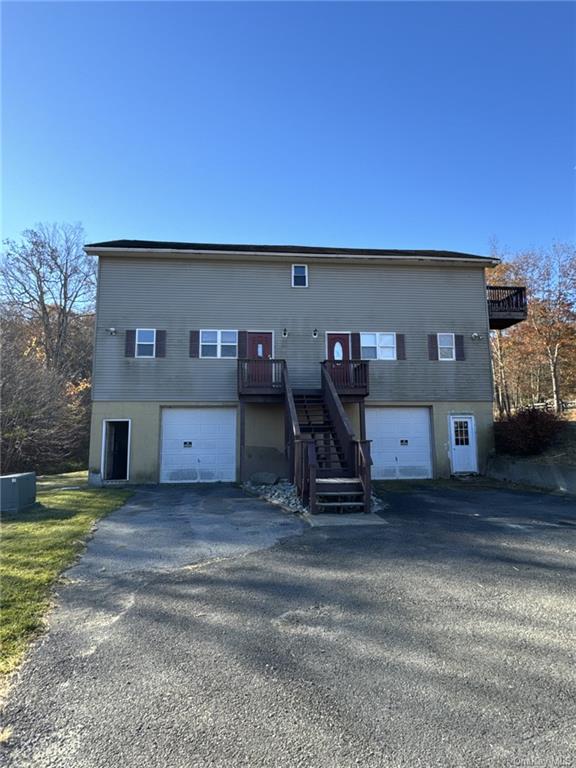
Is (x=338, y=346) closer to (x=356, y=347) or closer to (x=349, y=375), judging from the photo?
(x=356, y=347)

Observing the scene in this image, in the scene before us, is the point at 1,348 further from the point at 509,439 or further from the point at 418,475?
the point at 509,439

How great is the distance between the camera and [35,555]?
589cm

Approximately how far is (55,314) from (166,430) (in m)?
18.6

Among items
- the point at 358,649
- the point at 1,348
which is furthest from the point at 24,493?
the point at 1,348

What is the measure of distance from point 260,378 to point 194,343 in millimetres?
2769

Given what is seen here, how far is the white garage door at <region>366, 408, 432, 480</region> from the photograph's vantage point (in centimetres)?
1584

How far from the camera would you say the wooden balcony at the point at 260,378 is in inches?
571

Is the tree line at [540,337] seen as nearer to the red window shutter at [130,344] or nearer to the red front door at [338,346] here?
the red front door at [338,346]

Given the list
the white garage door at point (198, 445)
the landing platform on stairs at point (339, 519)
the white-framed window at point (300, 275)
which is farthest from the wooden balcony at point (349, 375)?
the landing platform on stairs at point (339, 519)

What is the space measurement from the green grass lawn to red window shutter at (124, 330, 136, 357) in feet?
18.4

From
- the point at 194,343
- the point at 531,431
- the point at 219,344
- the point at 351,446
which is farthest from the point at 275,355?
the point at 531,431

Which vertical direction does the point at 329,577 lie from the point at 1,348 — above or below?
below

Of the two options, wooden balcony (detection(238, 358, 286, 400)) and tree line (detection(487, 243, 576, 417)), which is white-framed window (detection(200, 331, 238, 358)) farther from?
tree line (detection(487, 243, 576, 417))

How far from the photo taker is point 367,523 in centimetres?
798
